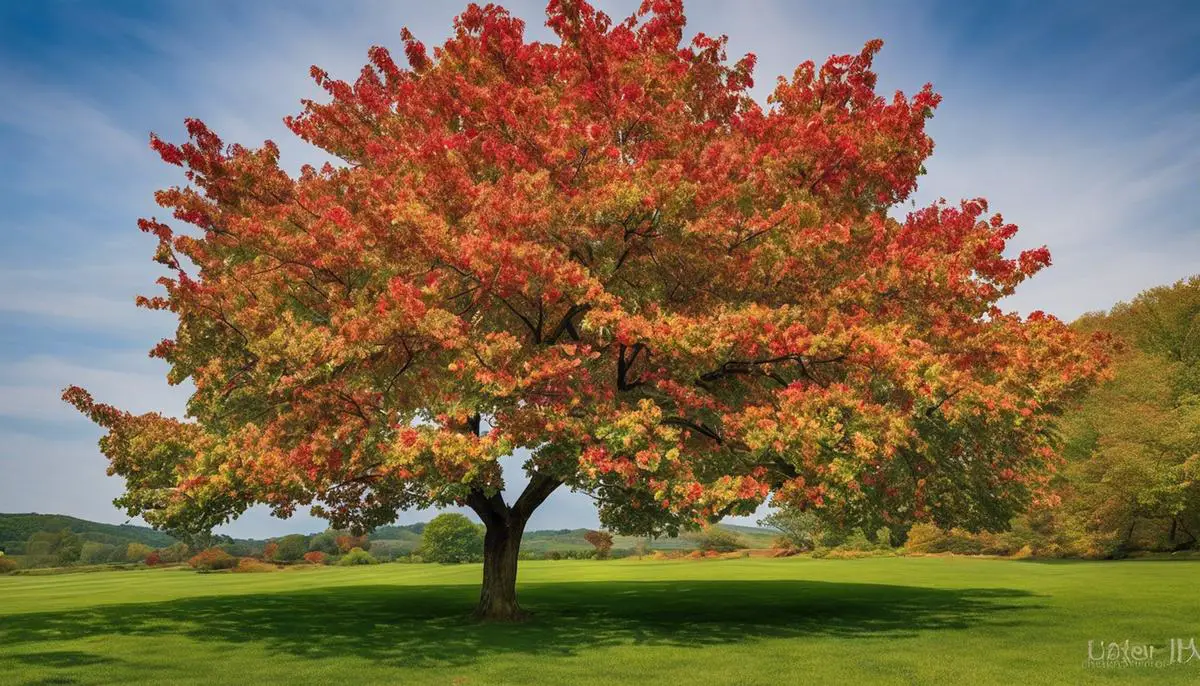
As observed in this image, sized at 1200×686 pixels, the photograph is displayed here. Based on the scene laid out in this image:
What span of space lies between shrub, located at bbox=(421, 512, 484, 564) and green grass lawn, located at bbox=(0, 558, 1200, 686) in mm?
29767

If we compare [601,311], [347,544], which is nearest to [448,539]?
[347,544]

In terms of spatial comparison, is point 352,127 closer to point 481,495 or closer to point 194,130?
point 194,130

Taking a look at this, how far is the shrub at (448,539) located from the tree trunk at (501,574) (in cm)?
4553

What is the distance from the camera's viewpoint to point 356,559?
2539 inches

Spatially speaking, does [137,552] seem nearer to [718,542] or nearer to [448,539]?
[448,539]

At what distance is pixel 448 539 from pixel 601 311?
55.4 m

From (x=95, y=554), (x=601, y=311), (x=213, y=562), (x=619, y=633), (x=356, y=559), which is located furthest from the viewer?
(x=95, y=554)

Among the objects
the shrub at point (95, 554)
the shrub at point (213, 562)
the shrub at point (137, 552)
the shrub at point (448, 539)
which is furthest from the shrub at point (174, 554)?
the shrub at point (448, 539)

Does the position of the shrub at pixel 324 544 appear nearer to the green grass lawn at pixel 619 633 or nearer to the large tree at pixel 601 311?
the green grass lawn at pixel 619 633

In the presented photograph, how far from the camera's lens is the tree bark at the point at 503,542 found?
942 inches

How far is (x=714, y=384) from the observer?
22.4 meters

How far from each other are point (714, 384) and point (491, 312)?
266 inches

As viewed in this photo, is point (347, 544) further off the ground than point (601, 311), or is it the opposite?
point (601, 311)

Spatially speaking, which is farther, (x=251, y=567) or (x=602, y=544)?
(x=602, y=544)
